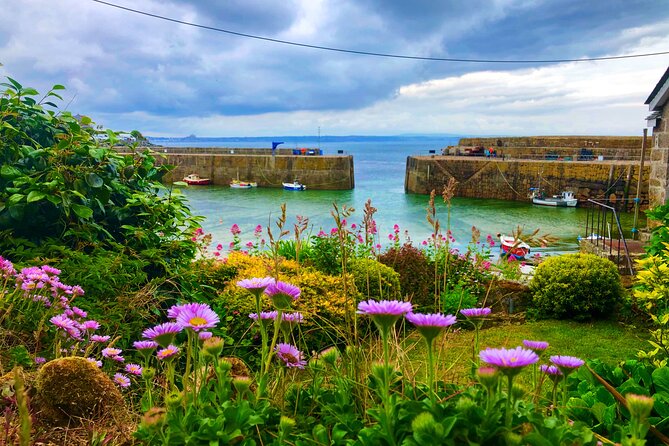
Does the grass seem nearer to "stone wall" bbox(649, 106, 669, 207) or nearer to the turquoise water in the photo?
"stone wall" bbox(649, 106, 669, 207)

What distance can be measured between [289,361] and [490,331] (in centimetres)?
567

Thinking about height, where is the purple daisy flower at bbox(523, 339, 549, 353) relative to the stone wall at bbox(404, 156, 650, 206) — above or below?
above

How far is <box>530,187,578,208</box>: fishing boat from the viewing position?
2741 cm

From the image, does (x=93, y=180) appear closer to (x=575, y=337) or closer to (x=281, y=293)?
(x=281, y=293)

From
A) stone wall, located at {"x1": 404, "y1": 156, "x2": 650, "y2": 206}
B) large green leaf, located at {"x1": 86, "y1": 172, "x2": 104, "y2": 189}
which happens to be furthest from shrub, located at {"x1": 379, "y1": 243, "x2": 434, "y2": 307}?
stone wall, located at {"x1": 404, "y1": 156, "x2": 650, "y2": 206}

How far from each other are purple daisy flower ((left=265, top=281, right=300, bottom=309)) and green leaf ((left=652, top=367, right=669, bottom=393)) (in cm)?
101

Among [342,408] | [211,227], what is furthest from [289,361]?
[211,227]

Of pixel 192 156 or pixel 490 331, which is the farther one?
pixel 192 156

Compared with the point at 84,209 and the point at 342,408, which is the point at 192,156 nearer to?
the point at 84,209

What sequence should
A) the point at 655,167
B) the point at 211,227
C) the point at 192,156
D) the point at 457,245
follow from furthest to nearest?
the point at 192,156 → the point at 211,227 → the point at 457,245 → the point at 655,167

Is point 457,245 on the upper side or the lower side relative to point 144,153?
lower

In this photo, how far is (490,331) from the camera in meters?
6.55

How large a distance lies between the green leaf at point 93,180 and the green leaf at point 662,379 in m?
3.26

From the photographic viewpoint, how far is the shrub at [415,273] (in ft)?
22.7
